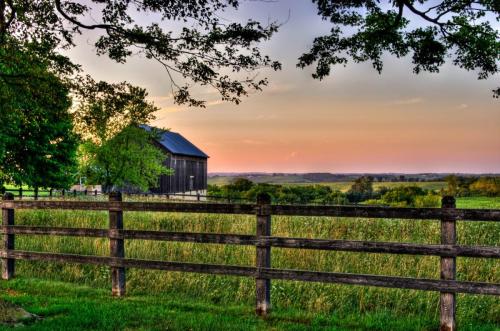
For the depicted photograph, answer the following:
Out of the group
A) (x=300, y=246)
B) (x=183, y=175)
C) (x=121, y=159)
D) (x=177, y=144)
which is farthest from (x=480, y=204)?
(x=177, y=144)

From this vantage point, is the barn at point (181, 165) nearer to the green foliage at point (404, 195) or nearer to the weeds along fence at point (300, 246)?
the green foliage at point (404, 195)

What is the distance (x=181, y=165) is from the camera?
62.8 metres

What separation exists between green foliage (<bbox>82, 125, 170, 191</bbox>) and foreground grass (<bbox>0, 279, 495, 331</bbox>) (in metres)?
40.6

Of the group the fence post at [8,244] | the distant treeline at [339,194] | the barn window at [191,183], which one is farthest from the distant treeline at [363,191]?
the fence post at [8,244]

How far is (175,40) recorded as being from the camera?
32.2 feet

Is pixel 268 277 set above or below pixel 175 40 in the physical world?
below

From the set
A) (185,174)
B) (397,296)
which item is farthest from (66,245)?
(185,174)

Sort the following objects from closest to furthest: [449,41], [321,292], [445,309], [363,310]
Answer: [445,309], [363,310], [321,292], [449,41]

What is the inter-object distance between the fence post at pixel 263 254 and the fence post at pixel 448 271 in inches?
104

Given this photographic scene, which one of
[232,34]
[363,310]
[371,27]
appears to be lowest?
[363,310]

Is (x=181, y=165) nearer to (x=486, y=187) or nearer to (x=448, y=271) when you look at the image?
(x=486, y=187)

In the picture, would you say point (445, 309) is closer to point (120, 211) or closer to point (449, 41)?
point (120, 211)

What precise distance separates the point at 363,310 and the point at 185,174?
2214 inches

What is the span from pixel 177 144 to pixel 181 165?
3.96 metres
